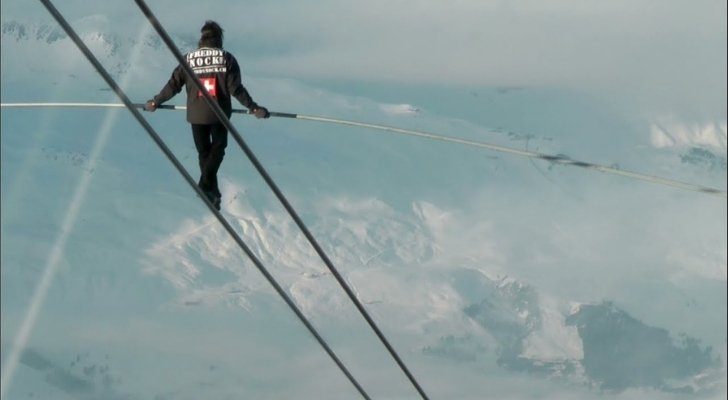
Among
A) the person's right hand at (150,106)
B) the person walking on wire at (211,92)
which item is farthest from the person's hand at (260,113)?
the person's right hand at (150,106)

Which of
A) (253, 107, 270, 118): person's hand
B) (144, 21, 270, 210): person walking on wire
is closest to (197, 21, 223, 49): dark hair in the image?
(144, 21, 270, 210): person walking on wire

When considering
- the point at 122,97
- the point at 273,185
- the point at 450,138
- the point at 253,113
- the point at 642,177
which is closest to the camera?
the point at 122,97

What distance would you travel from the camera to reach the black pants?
26.2m

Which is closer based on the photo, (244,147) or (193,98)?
(244,147)

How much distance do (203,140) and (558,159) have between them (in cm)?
655

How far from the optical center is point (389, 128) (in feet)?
83.5

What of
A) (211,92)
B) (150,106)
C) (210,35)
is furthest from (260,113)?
(150,106)

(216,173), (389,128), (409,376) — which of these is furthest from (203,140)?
(409,376)

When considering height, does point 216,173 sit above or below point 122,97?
above

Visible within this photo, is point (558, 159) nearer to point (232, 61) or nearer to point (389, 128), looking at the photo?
point (389, 128)

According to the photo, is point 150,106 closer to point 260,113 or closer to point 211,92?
point 211,92

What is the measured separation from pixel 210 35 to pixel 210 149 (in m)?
2.02

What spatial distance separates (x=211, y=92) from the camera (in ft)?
85.8

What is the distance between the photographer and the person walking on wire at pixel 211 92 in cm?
2605
